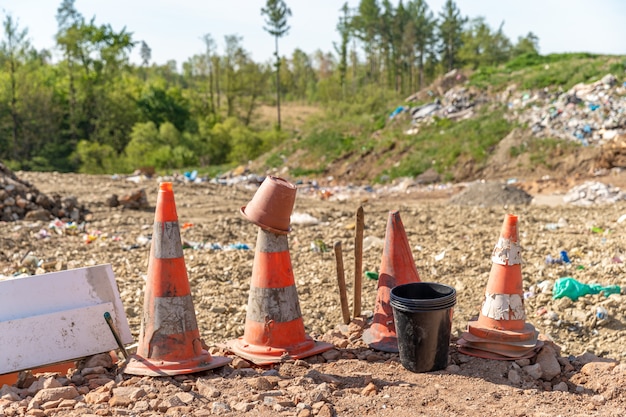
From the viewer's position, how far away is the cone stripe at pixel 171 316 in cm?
323

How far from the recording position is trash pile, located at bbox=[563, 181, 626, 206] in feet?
40.3

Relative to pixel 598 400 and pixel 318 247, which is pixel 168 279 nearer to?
pixel 598 400

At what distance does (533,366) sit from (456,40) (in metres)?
40.6

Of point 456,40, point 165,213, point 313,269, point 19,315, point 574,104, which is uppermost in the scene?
point 456,40

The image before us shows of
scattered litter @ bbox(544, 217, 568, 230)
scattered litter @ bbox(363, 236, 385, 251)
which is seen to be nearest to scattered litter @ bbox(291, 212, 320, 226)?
scattered litter @ bbox(363, 236, 385, 251)

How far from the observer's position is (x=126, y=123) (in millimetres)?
39562

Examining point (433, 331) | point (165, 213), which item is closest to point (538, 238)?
point (433, 331)

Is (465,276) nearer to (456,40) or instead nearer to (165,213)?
(165,213)

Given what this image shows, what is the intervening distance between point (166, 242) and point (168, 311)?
0.37 metres

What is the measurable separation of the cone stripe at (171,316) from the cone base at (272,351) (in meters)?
0.35

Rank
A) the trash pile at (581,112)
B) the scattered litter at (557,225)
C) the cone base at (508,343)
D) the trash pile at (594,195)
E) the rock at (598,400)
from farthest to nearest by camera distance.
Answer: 1. the trash pile at (581,112)
2. the trash pile at (594,195)
3. the scattered litter at (557,225)
4. the cone base at (508,343)
5. the rock at (598,400)

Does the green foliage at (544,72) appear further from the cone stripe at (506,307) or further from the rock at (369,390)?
the rock at (369,390)

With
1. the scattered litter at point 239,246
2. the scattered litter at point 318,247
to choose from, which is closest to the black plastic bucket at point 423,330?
the scattered litter at point 318,247

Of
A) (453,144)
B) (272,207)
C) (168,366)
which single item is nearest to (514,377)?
(272,207)
